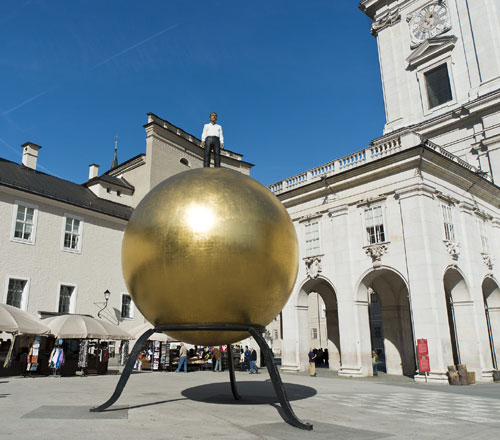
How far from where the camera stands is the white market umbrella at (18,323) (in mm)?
17141

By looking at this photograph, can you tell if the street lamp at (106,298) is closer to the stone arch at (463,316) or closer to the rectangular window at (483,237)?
the stone arch at (463,316)

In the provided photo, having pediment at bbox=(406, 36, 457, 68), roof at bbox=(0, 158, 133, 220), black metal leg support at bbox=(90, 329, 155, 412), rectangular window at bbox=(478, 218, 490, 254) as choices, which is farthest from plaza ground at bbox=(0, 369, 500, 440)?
pediment at bbox=(406, 36, 457, 68)

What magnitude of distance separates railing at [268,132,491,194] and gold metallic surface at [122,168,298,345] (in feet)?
54.7

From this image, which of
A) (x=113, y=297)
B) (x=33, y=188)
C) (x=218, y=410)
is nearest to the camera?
(x=218, y=410)

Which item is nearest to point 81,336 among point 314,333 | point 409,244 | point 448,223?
point 409,244

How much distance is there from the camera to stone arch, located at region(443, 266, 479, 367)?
20.9 m

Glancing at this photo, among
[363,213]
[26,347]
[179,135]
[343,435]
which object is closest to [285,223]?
[343,435]

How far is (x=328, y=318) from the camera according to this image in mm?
28141

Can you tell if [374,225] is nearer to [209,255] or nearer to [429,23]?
[209,255]

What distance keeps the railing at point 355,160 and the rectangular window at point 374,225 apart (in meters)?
2.79

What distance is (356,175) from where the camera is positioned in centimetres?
2353

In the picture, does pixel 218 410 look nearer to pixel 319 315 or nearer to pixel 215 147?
pixel 215 147

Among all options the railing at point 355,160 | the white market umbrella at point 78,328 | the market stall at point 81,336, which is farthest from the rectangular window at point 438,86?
the white market umbrella at point 78,328

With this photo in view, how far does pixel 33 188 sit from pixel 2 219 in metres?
2.86
